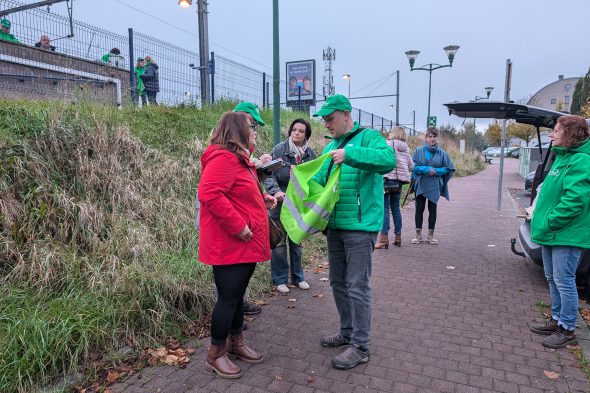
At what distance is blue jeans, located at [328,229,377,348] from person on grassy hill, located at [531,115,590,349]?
5.20ft

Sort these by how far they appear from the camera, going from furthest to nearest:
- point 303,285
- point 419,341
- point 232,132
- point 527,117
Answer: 1. point 527,117
2. point 303,285
3. point 419,341
4. point 232,132

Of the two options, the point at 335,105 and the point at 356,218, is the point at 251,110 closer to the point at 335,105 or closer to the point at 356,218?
the point at 335,105

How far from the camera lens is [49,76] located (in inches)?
347

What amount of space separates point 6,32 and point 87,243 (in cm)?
763

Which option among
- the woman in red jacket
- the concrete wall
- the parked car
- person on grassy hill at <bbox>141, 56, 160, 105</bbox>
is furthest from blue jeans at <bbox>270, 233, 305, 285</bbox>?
person on grassy hill at <bbox>141, 56, 160, 105</bbox>

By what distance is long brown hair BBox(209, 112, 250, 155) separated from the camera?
311 cm

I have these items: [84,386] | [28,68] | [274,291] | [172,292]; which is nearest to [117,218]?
[172,292]

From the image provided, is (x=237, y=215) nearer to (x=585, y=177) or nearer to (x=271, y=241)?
(x=271, y=241)

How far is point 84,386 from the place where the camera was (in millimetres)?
3100

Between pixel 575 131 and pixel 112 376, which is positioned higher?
pixel 575 131

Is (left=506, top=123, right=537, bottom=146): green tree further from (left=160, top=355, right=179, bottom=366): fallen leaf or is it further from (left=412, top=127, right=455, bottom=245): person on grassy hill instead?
(left=160, top=355, right=179, bottom=366): fallen leaf

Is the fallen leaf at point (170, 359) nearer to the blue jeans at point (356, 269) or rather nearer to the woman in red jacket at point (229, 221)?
the woman in red jacket at point (229, 221)

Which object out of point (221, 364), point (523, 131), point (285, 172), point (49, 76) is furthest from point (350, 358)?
point (523, 131)

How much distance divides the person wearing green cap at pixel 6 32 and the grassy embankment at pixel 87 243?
187 inches
